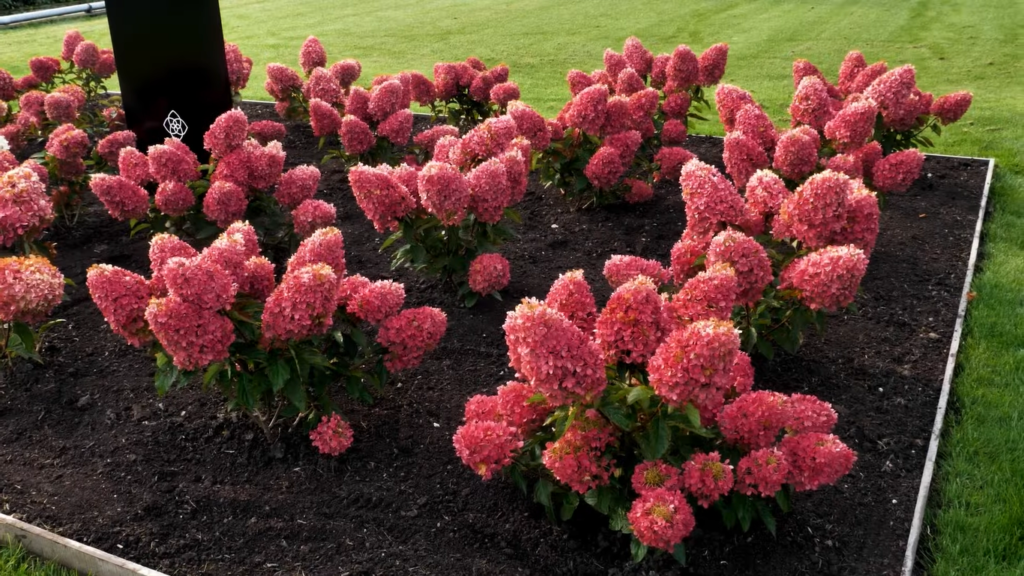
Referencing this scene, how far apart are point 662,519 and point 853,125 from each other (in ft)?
10.8

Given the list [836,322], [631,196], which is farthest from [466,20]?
[836,322]

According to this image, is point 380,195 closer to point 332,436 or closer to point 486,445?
point 332,436

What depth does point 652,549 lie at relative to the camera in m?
2.94

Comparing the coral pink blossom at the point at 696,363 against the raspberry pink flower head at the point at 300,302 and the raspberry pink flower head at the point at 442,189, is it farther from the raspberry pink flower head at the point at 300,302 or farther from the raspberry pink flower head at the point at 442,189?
the raspberry pink flower head at the point at 442,189

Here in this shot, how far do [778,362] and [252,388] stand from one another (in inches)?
98.6

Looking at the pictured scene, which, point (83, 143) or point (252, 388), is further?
point (83, 143)

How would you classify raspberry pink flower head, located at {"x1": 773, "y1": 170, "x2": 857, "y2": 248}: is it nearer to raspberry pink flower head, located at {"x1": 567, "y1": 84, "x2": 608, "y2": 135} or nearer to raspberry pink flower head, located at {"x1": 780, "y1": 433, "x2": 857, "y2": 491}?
raspberry pink flower head, located at {"x1": 780, "y1": 433, "x2": 857, "y2": 491}

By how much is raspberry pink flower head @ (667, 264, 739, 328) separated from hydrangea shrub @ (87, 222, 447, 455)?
1.01m

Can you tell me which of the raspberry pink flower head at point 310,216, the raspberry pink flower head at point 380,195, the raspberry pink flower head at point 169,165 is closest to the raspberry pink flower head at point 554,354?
the raspberry pink flower head at point 380,195

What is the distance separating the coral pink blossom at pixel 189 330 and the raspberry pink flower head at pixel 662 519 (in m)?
1.49

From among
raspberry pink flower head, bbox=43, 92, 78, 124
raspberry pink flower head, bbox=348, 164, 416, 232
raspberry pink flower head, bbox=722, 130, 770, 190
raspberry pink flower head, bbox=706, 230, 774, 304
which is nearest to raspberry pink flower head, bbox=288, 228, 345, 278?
raspberry pink flower head, bbox=348, 164, 416, 232

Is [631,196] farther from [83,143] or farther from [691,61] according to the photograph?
[83,143]

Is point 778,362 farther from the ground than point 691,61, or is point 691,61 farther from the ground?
point 691,61

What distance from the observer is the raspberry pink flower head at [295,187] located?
4.65m
